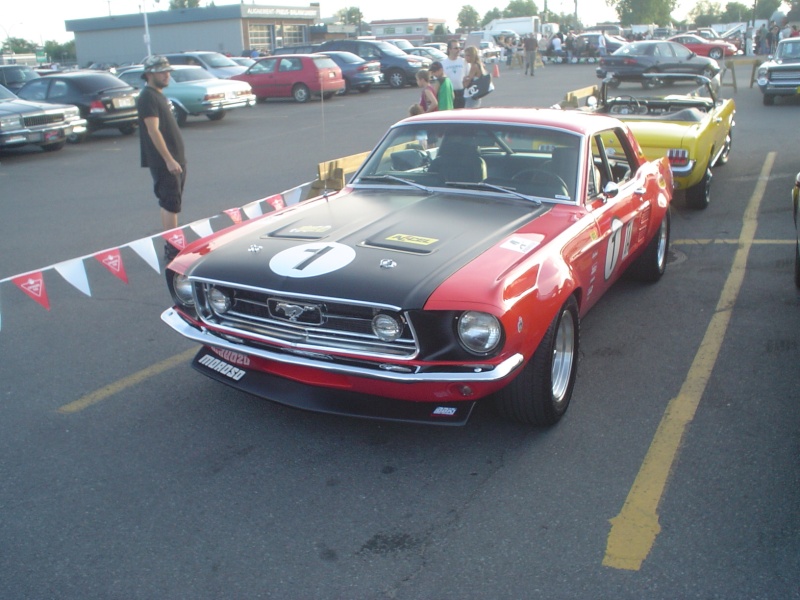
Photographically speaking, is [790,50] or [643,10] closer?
[790,50]

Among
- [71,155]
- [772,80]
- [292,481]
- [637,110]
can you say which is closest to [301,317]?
[292,481]

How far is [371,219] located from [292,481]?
1.61 meters

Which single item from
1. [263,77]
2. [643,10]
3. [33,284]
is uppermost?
[643,10]

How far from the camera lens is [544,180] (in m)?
5.02

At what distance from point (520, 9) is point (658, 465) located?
14246 centimetres

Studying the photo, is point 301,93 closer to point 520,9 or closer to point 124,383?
point 124,383

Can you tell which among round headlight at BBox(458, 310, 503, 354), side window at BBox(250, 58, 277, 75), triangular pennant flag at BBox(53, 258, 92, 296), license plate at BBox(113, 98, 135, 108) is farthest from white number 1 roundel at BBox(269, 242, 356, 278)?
side window at BBox(250, 58, 277, 75)

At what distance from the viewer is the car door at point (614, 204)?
4934 millimetres

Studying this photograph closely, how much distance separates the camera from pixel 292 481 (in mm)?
3764

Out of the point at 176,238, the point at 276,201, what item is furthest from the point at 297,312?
the point at 276,201

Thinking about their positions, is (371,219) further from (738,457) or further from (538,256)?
(738,457)

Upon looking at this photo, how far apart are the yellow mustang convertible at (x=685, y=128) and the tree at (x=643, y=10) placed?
82.4 meters

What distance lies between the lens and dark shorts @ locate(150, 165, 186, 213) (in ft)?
24.6

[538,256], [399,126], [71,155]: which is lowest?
[71,155]
